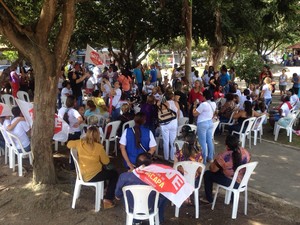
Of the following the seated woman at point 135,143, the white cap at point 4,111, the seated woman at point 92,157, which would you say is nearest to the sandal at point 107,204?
the seated woman at point 92,157

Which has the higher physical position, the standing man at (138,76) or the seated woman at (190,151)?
the standing man at (138,76)

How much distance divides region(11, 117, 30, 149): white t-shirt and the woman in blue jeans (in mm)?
3319

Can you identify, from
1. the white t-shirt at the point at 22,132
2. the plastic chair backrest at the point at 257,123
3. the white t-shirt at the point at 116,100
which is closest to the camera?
the white t-shirt at the point at 22,132

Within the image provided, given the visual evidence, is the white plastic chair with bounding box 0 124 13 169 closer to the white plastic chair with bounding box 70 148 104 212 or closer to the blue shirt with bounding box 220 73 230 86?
the white plastic chair with bounding box 70 148 104 212

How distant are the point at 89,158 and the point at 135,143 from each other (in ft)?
2.44

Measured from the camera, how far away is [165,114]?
267 inches

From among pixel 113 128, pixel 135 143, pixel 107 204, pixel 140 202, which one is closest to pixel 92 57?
pixel 113 128

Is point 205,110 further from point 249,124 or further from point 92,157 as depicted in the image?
point 92,157

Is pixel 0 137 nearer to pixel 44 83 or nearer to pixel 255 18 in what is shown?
pixel 44 83

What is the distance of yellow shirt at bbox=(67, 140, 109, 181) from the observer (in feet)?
16.1

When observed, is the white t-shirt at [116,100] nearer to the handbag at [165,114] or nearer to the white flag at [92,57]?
the handbag at [165,114]

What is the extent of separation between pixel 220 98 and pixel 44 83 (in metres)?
6.71

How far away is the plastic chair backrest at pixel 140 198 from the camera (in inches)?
159

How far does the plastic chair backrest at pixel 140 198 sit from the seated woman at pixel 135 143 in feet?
3.37
